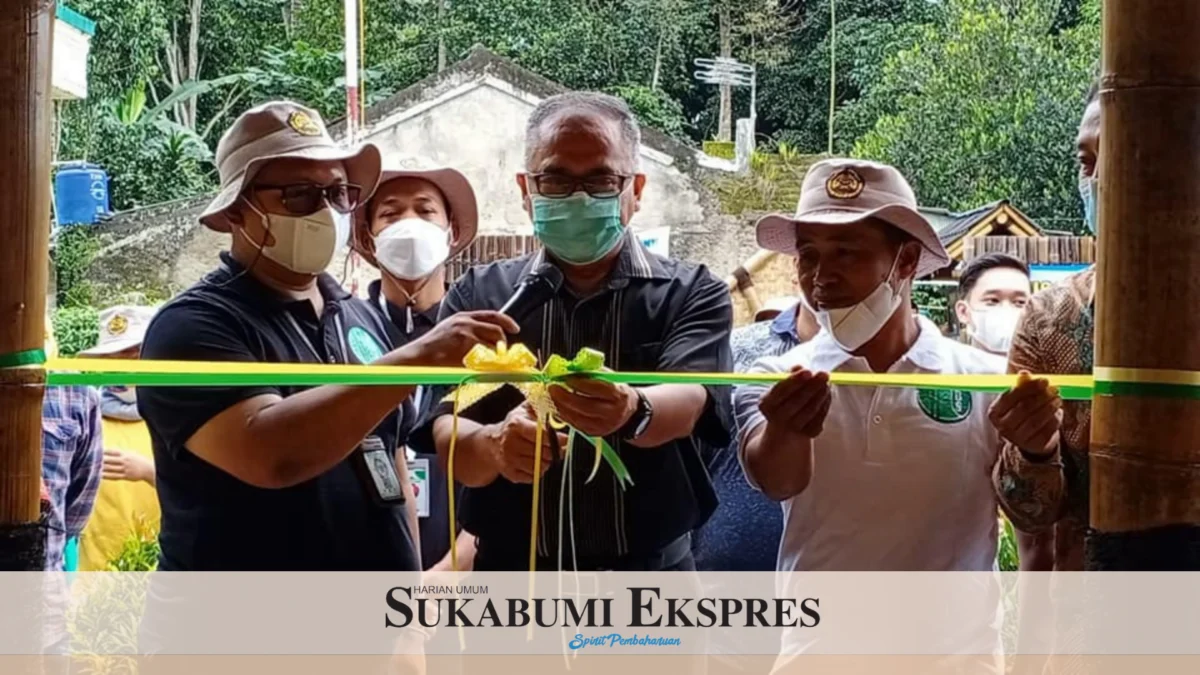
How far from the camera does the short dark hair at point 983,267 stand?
389cm

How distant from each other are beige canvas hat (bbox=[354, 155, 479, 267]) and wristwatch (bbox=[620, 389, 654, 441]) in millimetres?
1001

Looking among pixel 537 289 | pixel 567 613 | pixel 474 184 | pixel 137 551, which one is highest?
pixel 474 184

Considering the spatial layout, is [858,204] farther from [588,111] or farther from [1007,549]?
[1007,549]

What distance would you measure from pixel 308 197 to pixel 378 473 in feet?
1.75

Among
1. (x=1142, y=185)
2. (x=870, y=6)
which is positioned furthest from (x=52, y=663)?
(x=870, y=6)

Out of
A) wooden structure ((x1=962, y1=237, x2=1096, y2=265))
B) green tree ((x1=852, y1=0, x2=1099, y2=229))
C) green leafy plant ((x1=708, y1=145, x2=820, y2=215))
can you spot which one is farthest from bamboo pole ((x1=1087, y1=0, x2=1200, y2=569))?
green leafy plant ((x1=708, y1=145, x2=820, y2=215))

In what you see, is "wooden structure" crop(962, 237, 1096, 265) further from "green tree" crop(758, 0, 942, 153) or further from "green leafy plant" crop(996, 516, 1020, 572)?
"green tree" crop(758, 0, 942, 153)

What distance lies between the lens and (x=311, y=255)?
2.20m

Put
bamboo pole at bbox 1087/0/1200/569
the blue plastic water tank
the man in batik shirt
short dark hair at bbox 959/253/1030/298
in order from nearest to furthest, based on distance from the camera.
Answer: bamboo pole at bbox 1087/0/1200/569 < the man in batik shirt < short dark hair at bbox 959/253/1030/298 < the blue plastic water tank

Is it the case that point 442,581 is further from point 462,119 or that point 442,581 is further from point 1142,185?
point 462,119

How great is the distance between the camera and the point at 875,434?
2.18 metres

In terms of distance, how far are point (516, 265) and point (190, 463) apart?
72 cm

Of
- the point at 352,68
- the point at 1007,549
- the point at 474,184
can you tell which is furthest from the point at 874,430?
the point at 474,184

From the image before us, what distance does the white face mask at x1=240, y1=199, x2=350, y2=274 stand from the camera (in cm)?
218
